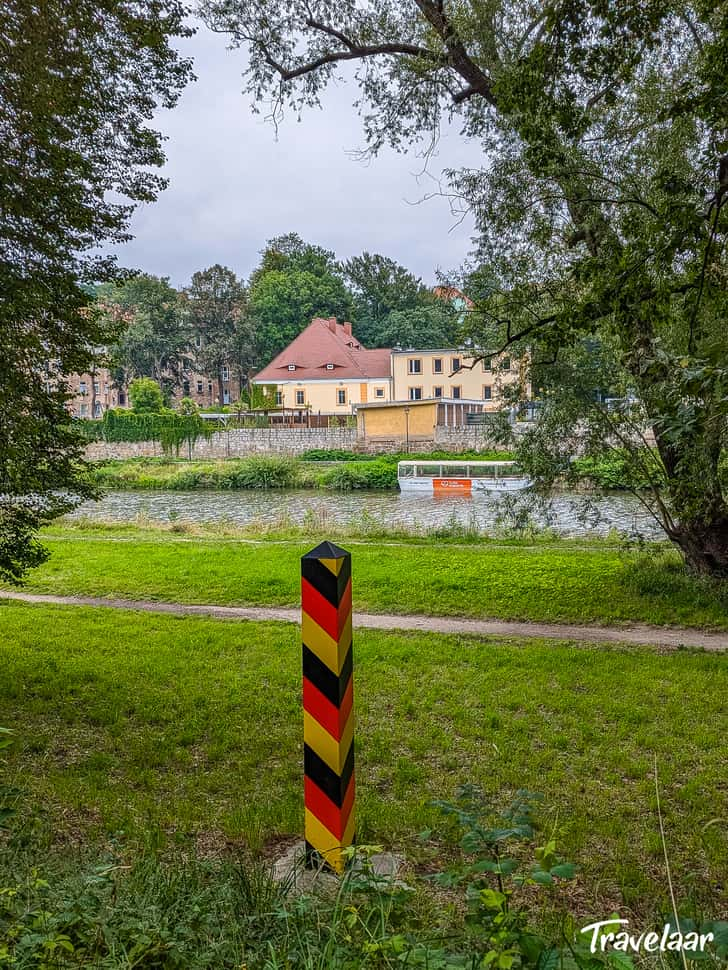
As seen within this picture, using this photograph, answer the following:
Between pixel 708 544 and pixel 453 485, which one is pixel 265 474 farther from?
pixel 708 544

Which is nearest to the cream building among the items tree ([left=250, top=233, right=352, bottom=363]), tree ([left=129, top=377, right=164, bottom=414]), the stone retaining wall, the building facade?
tree ([left=250, top=233, right=352, bottom=363])

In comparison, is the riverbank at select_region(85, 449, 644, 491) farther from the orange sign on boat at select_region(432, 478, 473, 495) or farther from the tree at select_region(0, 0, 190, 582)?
the tree at select_region(0, 0, 190, 582)

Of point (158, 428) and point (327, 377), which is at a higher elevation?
point (327, 377)

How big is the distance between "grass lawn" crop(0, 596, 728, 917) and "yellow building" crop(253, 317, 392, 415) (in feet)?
175

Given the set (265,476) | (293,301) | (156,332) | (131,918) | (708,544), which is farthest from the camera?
(293,301)

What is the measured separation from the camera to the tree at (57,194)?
4.97 m

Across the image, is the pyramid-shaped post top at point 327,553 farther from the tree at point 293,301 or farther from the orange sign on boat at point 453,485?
the tree at point 293,301

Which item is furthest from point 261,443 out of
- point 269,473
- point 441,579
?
point 441,579

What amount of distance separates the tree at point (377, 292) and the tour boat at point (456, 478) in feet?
136

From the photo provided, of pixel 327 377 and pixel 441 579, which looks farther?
pixel 327 377

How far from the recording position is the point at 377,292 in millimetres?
80000

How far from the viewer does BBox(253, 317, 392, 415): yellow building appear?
6091 cm

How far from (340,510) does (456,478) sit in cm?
751

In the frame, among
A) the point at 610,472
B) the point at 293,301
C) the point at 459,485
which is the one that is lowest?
the point at 459,485
